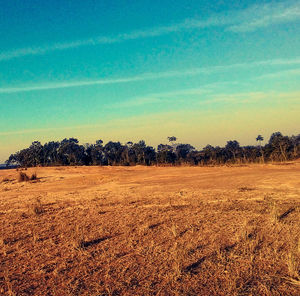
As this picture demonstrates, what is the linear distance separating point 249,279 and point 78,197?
10830mm

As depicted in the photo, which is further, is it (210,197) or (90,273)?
(210,197)

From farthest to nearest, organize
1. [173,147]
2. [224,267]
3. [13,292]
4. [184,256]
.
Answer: [173,147] < [184,256] < [224,267] < [13,292]

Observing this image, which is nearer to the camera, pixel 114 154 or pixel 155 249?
pixel 155 249

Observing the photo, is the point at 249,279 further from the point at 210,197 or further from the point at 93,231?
the point at 210,197

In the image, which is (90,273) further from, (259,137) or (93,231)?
(259,137)

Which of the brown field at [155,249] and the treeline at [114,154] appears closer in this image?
the brown field at [155,249]

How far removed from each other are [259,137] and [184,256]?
61.9 m

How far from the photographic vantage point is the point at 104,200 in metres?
13.1

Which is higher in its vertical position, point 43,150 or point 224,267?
point 43,150

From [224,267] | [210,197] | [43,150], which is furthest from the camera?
[43,150]

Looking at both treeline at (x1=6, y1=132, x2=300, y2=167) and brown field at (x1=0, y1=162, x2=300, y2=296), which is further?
treeline at (x1=6, y1=132, x2=300, y2=167)

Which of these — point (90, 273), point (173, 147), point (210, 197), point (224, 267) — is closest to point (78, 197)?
point (210, 197)

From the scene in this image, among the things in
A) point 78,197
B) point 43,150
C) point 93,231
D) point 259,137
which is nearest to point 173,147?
point 259,137

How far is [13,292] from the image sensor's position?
473 centimetres
